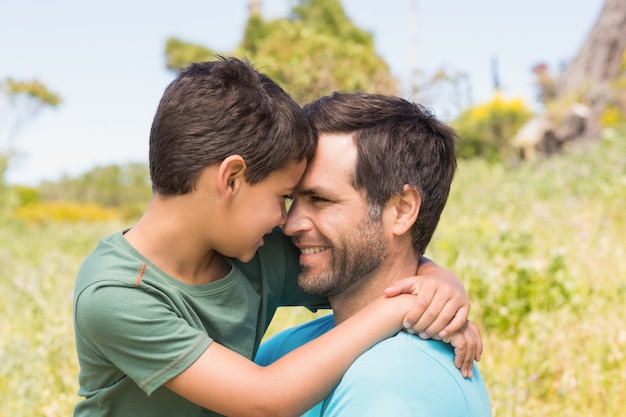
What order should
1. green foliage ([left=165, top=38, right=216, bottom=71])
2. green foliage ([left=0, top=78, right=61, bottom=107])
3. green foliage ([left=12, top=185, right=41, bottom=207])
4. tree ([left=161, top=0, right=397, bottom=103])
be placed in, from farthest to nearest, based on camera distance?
green foliage ([left=0, top=78, right=61, bottom=107]) → green foliage ([left=12, top=185, right=41, bottom=207]) → green foliage ([left=165, top=38, right=216, bottom=71]) → tree ([left=161, top=0, right=397, bottom=103])

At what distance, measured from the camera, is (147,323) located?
6.61ft

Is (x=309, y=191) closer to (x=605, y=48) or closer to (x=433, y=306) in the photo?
(x=433, y=306)

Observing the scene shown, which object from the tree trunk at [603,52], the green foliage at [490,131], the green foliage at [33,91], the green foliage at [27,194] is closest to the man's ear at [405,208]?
the tree trunk at [603,52]

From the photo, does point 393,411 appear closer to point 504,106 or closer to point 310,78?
point 310,78

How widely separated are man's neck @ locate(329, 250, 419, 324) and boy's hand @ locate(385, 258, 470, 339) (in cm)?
16

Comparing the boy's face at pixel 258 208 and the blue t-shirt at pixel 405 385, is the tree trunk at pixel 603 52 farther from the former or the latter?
the blue t-shirt at pixel 405 385

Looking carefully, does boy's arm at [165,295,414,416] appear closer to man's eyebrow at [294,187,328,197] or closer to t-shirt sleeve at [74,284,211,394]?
t-shirt sleeve at [74,284,211,394]

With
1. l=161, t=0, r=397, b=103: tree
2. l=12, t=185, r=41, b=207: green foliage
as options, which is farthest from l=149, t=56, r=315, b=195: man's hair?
l=12, t=185, r=41, b=207: green foliage

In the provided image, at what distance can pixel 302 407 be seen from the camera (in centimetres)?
202

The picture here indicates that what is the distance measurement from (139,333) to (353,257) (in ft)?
2.24

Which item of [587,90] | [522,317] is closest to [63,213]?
[587,90]

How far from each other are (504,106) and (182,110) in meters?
18.9

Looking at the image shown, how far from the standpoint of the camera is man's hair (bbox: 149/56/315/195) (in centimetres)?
218

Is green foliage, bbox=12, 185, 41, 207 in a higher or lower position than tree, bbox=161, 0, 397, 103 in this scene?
lower
